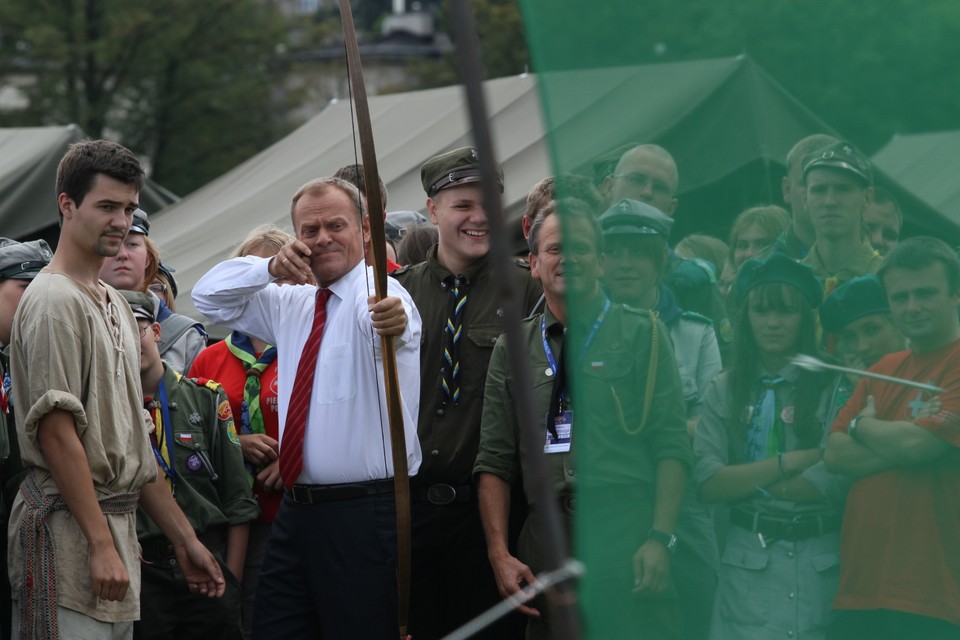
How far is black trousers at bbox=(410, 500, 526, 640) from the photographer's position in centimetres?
388

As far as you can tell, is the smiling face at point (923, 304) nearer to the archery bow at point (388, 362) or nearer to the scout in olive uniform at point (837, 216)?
the scout in olive uniform at point (837, 216)

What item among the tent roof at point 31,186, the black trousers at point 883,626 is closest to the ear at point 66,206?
the black trousers at point 883,626

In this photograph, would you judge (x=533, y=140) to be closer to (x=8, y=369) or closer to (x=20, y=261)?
(x=20, y=261)

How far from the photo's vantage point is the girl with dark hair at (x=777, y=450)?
1.77 meters

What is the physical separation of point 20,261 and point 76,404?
4.04 ft

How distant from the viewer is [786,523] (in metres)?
1.80

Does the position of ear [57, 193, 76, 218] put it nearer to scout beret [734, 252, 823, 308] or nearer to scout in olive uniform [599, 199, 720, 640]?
scout in olive uniform [599, 199, 720, 640]

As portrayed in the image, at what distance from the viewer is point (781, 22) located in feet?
5.62

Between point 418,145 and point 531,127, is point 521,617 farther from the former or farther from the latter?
point 418,145

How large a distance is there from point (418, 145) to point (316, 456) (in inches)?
212

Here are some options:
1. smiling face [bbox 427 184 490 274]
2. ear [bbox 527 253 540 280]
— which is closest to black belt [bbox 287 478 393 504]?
ear [bbox 527 253 540 280]

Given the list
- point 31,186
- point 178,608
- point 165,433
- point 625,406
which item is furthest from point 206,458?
point 31,186

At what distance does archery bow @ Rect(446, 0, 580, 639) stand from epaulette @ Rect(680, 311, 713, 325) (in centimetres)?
35

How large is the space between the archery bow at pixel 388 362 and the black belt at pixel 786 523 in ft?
5.08
